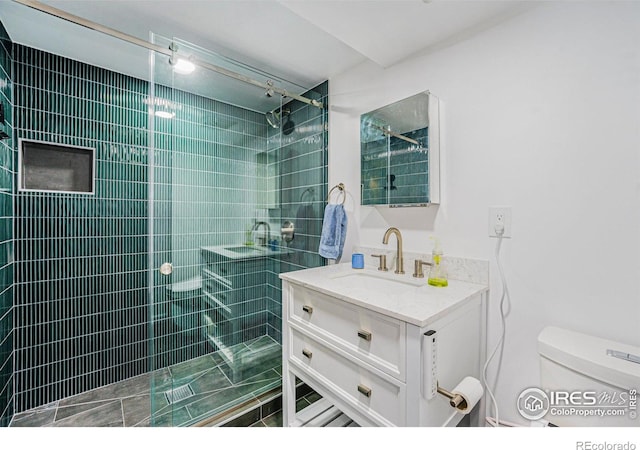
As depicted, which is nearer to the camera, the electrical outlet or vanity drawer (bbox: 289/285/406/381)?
vanity drawer (bbox: 289/285/406/381)

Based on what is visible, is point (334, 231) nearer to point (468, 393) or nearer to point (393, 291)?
point (393, 291)

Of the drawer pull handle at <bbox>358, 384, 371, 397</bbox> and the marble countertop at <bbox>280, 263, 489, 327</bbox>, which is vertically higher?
the marble countertop at <bbox>280, 263, 489, 327</bbox>

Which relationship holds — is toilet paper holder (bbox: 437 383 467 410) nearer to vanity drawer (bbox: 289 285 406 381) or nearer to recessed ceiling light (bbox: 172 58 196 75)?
vanity drawer (bbox: 289 285 406 381)

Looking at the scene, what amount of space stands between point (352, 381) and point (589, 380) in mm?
753

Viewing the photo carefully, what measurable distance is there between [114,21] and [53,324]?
1.79 metres

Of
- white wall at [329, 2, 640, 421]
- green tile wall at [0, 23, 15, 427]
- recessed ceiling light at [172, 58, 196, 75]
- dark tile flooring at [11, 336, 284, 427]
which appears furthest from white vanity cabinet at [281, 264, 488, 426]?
green tile wall at [0, 23, 15, 427]

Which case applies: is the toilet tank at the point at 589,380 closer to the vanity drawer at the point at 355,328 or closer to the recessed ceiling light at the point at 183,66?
the vanity drawer at the point at 355,328

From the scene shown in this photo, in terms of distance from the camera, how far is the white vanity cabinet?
0.94 m

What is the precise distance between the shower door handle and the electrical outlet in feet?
5.04

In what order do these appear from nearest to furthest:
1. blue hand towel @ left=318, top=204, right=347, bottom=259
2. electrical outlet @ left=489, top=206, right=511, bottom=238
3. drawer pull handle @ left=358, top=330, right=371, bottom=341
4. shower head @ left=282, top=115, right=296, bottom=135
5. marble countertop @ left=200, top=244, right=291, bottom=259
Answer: drawer pull handle @ left=358, top=330, right=371, bottom=341 < electrical outlet @ left=489, top=206, right=511, bottom=238 < marble countertop @ left=200, top=244, right=291, bottom=259 < blue hand towel @ left=318, top=204, right=347, bottom=259 < shower head @ left=282, top=115, right=296, bottom=135

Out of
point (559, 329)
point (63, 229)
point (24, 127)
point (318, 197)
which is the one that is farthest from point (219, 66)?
point (559, 329)

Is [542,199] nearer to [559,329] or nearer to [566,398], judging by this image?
[559,329]

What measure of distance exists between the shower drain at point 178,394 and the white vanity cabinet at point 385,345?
0.57m

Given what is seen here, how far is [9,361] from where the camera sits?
158 cm
